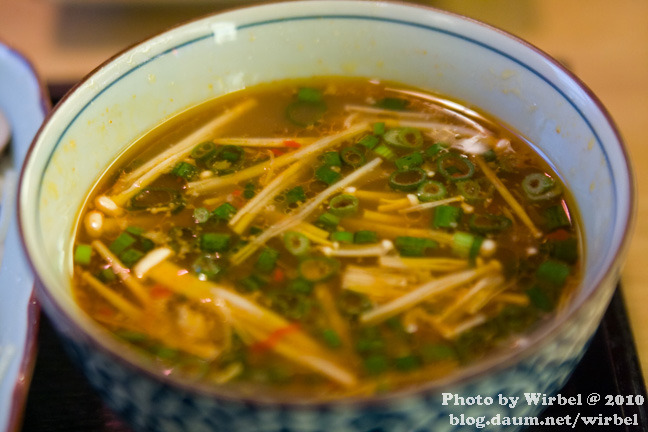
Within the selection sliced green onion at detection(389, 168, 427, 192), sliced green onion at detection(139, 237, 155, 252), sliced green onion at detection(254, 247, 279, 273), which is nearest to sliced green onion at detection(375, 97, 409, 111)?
sliced green onion at detection(389, 168, 427, 192)

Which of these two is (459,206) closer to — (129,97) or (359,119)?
(359,119)

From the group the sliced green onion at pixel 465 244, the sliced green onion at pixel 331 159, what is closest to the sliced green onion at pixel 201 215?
the sliced green onion at pixel 331 159

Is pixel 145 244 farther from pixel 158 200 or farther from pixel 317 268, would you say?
pixel 317 268

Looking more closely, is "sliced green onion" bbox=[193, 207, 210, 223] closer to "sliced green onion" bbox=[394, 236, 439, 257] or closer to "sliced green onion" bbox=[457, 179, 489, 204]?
"sliced green onion" bbox=[394, 236, 439, 257]

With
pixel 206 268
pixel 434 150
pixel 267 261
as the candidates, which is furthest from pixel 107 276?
pixel 434 150

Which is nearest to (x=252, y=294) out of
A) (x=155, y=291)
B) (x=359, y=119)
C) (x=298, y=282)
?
(x=298, y=282)

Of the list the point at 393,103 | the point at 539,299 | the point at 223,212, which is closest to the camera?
the point at 539,299

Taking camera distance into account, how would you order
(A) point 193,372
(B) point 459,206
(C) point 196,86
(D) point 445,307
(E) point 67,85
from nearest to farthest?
(A) point 193,372, (D) point 445,307, (B) point 459,206, (C) point 196,86, (E) point 67,85
